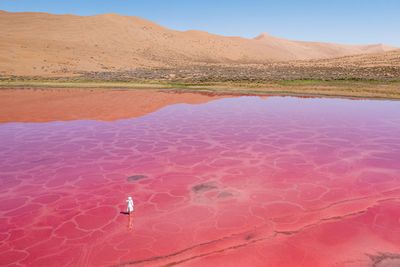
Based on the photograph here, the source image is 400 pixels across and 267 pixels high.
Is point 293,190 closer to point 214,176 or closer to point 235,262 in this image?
point 214,176

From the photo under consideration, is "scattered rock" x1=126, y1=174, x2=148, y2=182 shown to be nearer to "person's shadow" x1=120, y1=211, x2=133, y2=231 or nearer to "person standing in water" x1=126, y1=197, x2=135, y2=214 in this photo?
"person's shadow" x1=120, y1=211, x2=133, y2=231

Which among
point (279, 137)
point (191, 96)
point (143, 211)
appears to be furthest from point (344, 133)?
point (191, 96)

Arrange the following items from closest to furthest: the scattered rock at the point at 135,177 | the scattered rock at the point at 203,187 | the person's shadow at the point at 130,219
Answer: the person's shadow at the point at 130,219 → the scattered rock at the point at 203,187 → the scattered rock at the point at 135,177

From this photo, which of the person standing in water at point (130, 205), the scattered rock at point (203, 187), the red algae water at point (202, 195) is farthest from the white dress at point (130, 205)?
the scattered rock at point (203, 187)

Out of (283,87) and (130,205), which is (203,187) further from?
(283,87)

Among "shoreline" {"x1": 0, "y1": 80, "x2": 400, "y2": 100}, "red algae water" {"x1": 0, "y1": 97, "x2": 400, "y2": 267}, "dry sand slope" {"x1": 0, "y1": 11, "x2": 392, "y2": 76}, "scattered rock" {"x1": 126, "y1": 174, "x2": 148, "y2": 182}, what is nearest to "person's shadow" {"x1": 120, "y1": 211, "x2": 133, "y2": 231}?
"red algae water" {"x1": 0, "y1": 97, "x2": 400, "y2": 267}

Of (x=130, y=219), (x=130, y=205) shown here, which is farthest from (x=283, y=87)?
(x=130, y=219)

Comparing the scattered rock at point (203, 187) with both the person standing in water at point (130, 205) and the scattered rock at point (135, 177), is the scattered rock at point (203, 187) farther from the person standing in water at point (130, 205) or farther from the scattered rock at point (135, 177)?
the person standing in water at point (130, 205)
